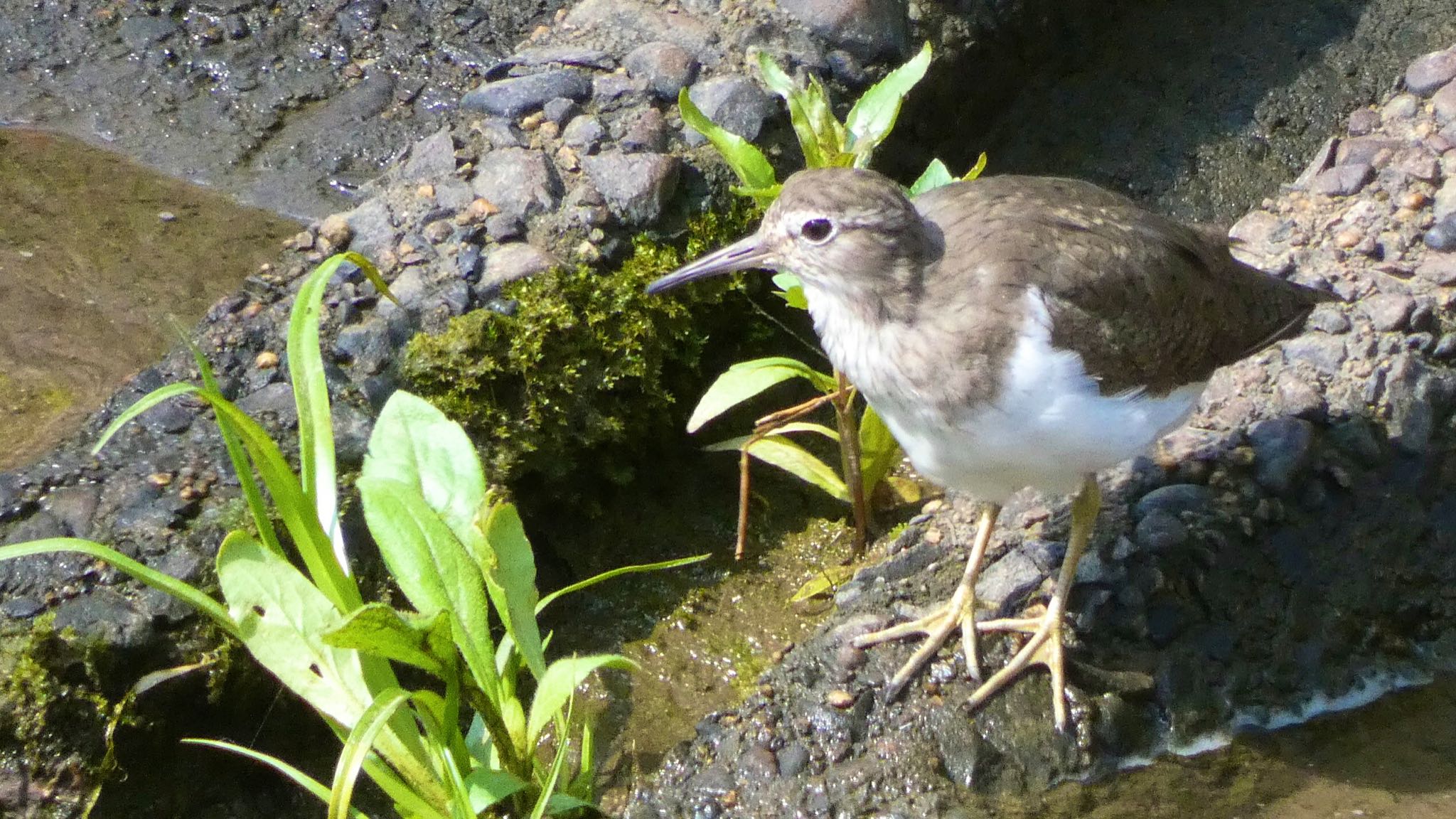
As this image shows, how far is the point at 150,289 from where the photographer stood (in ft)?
18.8

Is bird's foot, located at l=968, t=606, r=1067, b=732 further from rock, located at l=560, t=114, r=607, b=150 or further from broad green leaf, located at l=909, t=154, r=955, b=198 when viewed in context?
rock, located at l=560, t=114, r=607, b=150

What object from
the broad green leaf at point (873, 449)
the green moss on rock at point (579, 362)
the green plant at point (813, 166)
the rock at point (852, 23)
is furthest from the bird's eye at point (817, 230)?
the rock at point (852, 23)

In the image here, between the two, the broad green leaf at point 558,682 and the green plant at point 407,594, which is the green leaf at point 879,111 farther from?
the broad green leaf at point 558,682

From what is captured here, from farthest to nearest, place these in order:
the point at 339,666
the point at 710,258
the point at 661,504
→ the point at 661,504 < the point at 710,258 < the point at 339,666

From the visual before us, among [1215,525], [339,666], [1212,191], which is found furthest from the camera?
[1212,191]

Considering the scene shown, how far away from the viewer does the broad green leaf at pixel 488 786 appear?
3619mm

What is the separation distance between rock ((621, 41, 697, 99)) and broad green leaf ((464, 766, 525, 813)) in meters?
3.03

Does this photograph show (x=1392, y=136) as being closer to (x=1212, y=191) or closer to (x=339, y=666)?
(x=1212, y=191)

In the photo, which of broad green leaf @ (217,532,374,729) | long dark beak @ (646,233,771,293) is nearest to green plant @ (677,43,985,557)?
long dark beak @ (646,233,771,293)

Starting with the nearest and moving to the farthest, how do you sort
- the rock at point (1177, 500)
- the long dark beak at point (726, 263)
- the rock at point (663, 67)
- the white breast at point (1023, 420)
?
the white breast at point (1023, 420) < the long dark beak at point (726, 263) < the rock at point (1177, 500) < the rock at point (663, 67)

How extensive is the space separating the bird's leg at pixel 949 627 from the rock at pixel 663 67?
228 cm

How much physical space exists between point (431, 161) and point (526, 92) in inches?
19.9

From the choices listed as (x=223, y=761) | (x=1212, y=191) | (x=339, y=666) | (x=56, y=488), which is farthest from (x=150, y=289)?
(x=1212, y=191)

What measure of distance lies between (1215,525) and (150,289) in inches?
169
